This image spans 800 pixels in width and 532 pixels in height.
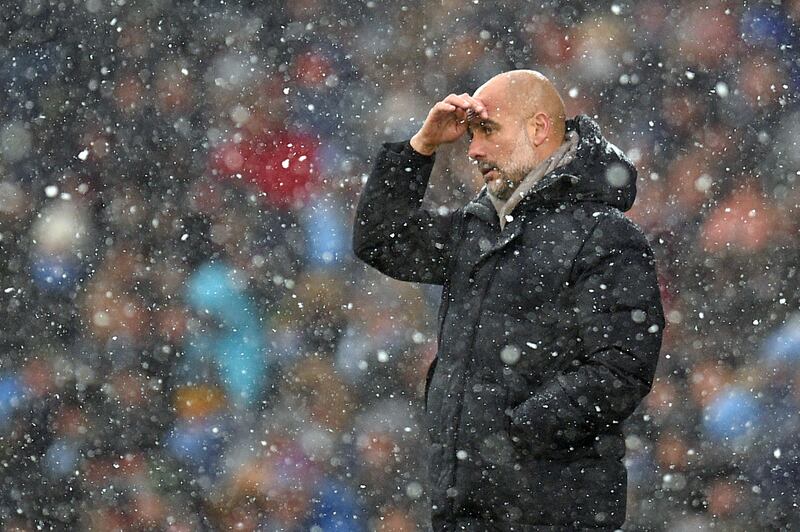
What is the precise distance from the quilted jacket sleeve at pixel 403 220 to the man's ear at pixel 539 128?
277 mm

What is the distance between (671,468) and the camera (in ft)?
13.6

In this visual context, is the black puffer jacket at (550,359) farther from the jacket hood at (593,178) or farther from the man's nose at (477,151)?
the man's nose at (477,151)

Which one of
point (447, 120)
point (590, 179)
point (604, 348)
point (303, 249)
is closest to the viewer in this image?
point (604, 348)

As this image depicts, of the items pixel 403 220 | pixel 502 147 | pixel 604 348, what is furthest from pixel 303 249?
pixel 604 348

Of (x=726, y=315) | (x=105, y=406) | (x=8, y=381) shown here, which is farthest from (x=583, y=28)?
(x=8, y=381)

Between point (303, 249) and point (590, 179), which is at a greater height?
point (303, 249)

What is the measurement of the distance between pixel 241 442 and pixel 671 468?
1.50 m

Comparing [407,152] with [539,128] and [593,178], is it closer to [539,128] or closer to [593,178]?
[539,128]

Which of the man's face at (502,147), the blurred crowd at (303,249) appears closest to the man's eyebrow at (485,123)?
the man's face at (502,147)

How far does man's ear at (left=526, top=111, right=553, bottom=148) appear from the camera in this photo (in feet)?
9.12

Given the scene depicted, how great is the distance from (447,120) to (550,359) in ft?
1.99

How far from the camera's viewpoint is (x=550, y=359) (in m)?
2.68

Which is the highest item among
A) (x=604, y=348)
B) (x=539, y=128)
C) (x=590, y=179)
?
(x=539, y=128)

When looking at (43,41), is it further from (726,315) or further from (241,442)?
(726,315)
